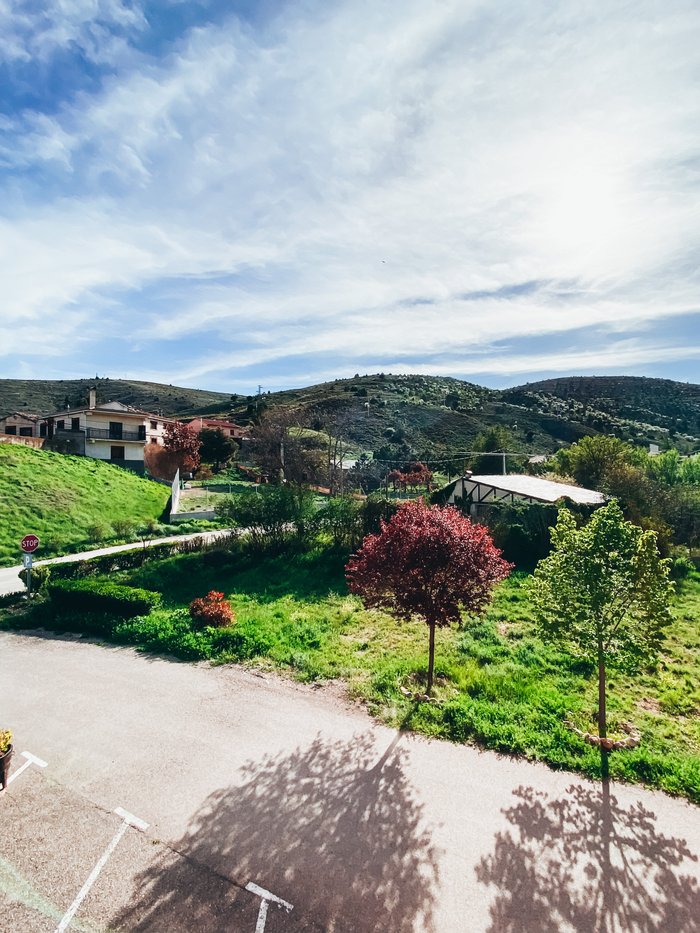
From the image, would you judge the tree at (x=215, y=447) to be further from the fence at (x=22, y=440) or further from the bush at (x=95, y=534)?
the bush at (x=95, y=534)

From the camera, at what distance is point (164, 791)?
26.0 feet

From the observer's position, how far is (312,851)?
22.1 feet

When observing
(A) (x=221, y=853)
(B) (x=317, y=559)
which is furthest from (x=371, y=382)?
(A) (x=221, y=853)

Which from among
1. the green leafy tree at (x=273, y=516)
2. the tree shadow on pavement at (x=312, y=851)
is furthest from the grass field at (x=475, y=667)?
the green leafy tree at (x=273, y=516)

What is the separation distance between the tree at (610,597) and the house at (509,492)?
1645 centimetres

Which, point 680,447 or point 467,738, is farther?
point 680,447

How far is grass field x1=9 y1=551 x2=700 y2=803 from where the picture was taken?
9.20 m

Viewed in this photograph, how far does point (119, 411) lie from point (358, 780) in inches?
2001

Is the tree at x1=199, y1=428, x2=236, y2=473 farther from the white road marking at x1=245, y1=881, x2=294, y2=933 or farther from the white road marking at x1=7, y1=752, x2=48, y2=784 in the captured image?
the white road marking at x1=245, y1=881, x2=294, y2=933

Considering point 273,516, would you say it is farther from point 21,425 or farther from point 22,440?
point 21,425

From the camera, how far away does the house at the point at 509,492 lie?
2627cm

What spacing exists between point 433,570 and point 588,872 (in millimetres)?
5912

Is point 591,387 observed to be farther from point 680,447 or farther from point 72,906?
point 72,906

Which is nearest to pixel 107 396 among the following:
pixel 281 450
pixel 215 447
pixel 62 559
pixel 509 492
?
pixel 215 447
